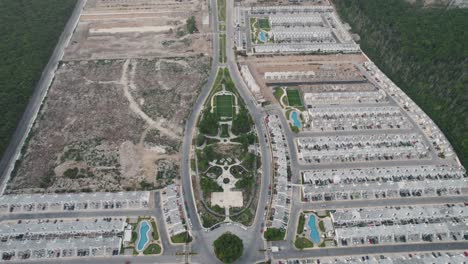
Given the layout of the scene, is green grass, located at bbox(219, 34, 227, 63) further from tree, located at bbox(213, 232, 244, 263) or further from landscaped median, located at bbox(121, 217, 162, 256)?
tree, located at bbox(213, 232, 244, 263)

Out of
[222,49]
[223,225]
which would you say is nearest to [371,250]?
[223,225]

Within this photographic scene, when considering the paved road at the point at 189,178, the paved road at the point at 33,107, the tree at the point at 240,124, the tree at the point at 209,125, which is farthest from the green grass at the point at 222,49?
the paved road at the point at 33,107

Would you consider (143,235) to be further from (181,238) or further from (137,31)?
(137,31)

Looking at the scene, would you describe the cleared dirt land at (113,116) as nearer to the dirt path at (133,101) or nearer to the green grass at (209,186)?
the dirt path at (133,101)

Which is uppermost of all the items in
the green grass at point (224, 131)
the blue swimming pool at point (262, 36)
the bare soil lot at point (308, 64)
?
the blue swimming pool at point (262, 36)

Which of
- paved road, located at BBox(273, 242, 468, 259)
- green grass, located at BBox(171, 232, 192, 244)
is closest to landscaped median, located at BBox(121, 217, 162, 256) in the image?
green grass, located at BBox(171, 232, 192, 244)

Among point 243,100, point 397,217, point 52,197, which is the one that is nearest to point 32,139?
point 52,197
